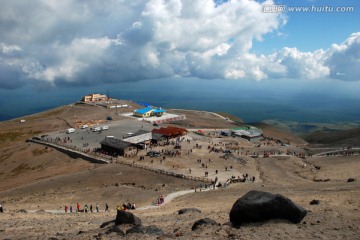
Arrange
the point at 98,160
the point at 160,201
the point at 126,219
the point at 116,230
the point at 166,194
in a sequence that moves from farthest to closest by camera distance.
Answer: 1. the point at 98,160
2. the point at 166,194
3. the point at 160,201
4. the point at 126,219
5. the point at 116,230

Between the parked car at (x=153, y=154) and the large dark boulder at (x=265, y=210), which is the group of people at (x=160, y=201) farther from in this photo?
the parked car at (x=153, y=154)

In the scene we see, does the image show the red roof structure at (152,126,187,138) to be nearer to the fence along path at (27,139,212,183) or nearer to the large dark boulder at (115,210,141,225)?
the fence along path at (27,139,212,183)

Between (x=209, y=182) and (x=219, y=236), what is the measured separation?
3030cm

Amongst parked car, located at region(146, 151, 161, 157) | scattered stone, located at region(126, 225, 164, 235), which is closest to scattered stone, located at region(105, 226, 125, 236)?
scattered stone, located at region(126, 225, 164, 235)

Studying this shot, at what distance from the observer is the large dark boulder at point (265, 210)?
1717 cm

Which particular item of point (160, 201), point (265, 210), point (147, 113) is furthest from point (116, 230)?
point (147, 113)

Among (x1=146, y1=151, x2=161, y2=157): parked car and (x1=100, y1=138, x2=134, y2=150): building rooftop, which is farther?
(x1=100, y1=138, x2=134, y2=150): building rooftop

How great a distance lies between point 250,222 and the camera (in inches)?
680

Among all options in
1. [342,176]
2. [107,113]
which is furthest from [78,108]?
[342,176]

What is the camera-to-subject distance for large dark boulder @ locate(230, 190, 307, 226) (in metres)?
17.2

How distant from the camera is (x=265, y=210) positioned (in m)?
17.2

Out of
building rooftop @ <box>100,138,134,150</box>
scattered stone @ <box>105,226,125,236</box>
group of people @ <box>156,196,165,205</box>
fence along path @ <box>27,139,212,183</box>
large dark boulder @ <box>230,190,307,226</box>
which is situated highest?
large dark boulder @ <box>230,190,307,226</box>

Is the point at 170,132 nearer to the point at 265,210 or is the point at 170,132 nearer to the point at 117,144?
the point at 117,144

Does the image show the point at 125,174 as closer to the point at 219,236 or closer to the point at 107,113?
the point at 219,236
